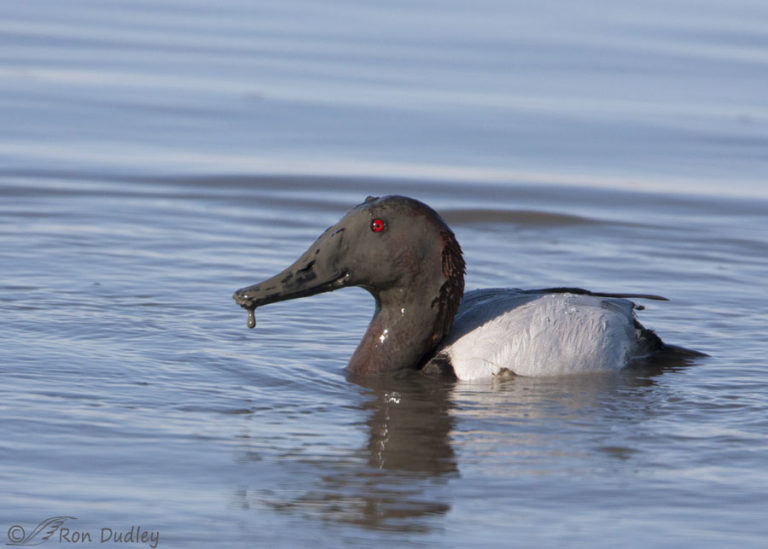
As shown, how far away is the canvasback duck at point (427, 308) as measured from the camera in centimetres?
692

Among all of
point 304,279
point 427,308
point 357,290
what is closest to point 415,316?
point 427,308

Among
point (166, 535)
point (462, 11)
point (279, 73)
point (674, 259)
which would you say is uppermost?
point (462, 11)

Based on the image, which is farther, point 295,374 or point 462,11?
point 462,11

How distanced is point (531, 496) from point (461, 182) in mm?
7208

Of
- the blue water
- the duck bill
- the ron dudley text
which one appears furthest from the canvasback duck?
the ron dudley text

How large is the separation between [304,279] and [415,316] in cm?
61

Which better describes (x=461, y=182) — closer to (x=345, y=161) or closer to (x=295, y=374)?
(x=345, y=161)

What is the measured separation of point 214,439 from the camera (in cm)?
587

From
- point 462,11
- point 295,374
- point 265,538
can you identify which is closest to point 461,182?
point 295,374

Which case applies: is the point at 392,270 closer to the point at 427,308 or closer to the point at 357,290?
the point at 427,308
